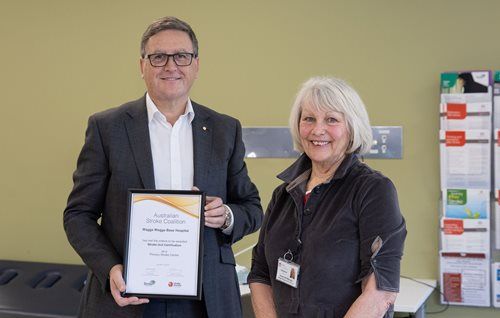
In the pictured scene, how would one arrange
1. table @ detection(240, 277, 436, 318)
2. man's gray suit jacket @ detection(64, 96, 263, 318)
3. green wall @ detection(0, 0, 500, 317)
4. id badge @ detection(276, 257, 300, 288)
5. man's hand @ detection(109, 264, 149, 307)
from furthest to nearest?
green wall @ detection(0, 0, 500, 317), table @ detection(240, 277, 436, 318), man's gray suit jacket @ detection(64, 96, 263, 318), man's hand @ detection(109, 264, 149, 307), id badge @ detection(276, 257, 300, 288)

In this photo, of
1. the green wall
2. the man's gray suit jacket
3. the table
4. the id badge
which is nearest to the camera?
the id badge

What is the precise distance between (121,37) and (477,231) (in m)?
2.28

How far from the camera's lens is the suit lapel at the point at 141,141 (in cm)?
193

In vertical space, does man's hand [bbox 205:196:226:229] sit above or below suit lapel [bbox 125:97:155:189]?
below

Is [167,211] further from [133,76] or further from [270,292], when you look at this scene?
[133,76]

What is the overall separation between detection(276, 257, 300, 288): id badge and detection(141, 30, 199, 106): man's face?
62 centimetres

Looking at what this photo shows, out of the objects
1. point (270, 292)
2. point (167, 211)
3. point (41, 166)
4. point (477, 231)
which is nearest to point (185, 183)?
point (167, 211)

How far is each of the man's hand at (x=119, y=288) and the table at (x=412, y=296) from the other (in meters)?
1.38

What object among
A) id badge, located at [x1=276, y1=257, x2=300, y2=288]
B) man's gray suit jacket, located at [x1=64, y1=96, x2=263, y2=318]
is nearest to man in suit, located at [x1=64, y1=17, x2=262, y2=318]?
man's gray suit jacket, located at [x1=64, y1=96, x2=263, y2=318]

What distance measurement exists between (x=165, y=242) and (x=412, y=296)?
1698mm

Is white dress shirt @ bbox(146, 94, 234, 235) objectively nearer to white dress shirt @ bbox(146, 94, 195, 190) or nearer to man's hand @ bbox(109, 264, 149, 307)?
white dress shirt @ bbox(146, 94, 195, 190)

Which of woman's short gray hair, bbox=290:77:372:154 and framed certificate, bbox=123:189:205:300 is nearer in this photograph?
woman's short gray hair, bbox=290:77:372:154

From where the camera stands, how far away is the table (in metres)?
2.95

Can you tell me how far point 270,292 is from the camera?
1.89m
